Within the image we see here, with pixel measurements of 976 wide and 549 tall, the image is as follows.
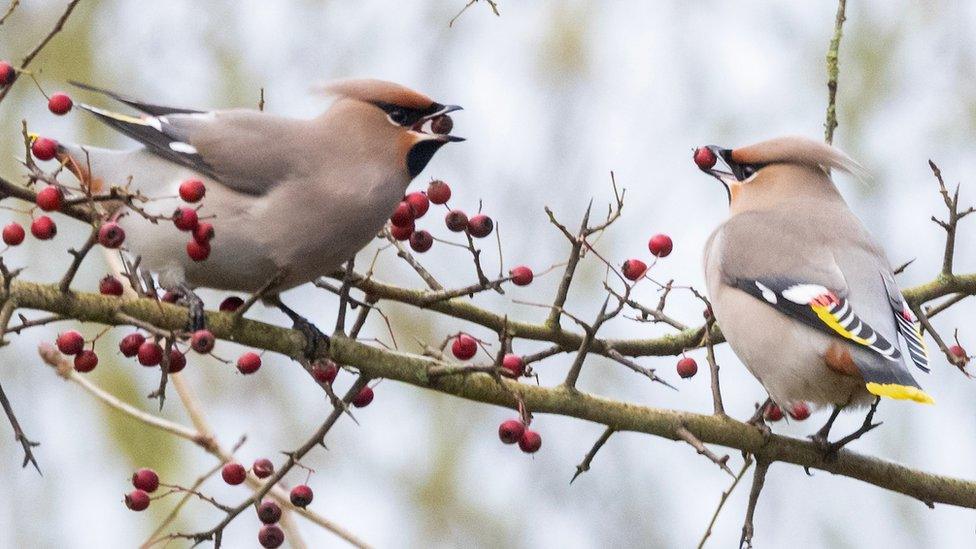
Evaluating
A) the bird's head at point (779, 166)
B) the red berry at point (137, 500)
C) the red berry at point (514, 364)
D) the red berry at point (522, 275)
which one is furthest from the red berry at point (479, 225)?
the bird's head at point (779, 166)

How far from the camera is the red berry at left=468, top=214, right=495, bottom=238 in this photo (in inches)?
152

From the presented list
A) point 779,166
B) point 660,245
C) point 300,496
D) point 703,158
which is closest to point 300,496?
point 300,496

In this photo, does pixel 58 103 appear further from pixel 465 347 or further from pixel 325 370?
pixel 465 347

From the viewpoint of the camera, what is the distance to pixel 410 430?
8922mm

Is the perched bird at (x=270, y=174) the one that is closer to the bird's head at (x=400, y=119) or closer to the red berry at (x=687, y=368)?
the bird's head at (x=400, y=119)

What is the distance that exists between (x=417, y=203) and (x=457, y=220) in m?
0.31

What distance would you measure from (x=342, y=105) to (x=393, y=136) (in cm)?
22

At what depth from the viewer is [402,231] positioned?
4.12 meters

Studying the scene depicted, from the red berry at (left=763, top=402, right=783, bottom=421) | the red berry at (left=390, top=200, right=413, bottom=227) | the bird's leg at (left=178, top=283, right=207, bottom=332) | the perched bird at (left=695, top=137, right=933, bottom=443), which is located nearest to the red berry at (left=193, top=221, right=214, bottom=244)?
the bird's leg at (left=178, top=283, right=207, bottom=332)

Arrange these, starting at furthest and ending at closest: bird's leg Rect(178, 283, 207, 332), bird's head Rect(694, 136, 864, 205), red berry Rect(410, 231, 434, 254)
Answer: bird's head Rect(694, 136, 864, 205), red berry Rect(410, 231, 434, 254), bird's leg Rect(178, 283, 207, 332)

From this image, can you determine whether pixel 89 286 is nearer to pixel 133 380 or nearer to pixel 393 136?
pixel 133 380

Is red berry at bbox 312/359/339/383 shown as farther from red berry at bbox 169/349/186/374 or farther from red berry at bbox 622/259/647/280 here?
red berry at bbox 622/259/647/280

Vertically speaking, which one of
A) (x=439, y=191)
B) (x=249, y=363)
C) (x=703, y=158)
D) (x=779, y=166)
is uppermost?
(x=779, y=166)

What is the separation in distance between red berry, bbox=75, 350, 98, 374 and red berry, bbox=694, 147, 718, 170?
2223 millimetres
